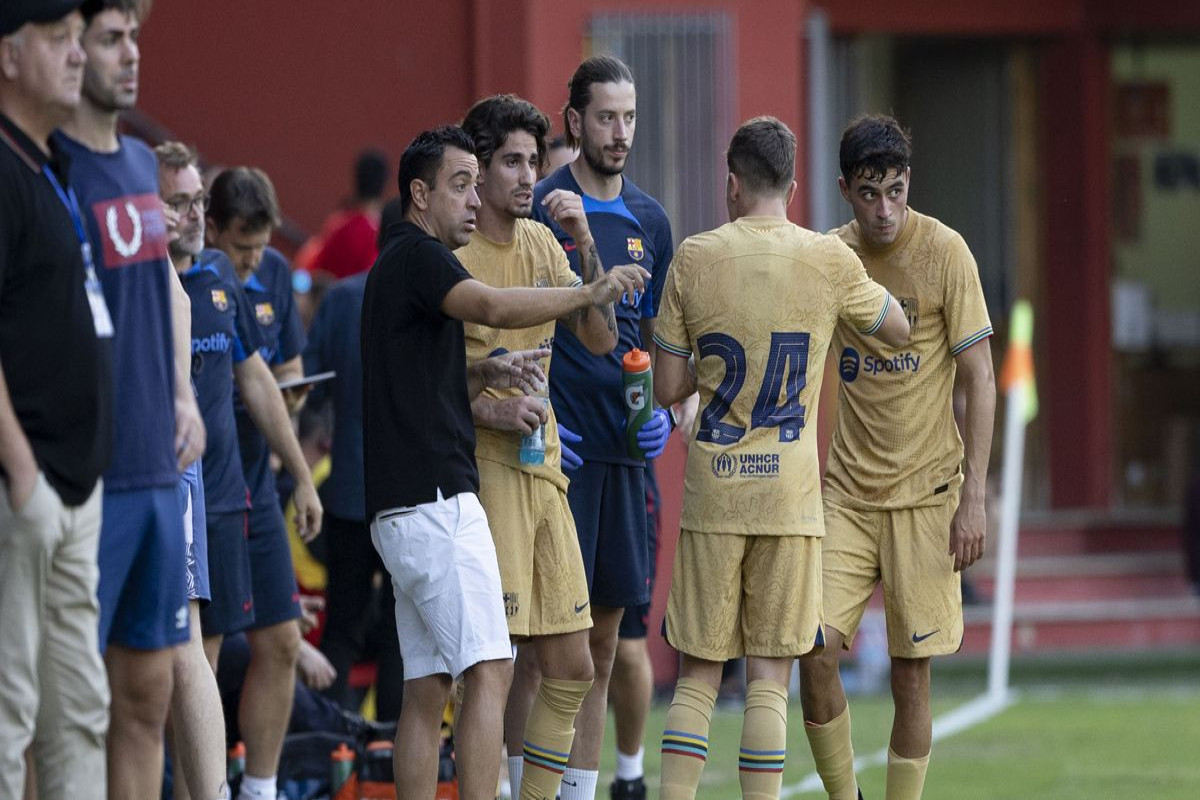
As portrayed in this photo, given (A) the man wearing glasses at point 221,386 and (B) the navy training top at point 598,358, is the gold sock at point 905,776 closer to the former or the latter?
(B) the navy training top at point 598,358

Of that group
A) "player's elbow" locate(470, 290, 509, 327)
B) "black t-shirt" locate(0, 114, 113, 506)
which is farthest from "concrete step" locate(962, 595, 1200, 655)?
"black t-shirt" locate(0, 114, 113, 506)

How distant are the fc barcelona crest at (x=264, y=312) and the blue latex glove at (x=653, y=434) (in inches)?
75.3

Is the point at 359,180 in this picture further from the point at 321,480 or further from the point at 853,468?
the point at 853,468

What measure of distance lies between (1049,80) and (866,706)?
20.2ft

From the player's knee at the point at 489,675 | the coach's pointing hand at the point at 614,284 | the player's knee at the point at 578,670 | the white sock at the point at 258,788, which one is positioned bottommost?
the white sock at the point at 258,788

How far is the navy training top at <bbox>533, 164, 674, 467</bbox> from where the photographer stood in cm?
707

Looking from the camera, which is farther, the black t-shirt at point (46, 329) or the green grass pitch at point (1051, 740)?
the green grass pitch at point (1051, 740)

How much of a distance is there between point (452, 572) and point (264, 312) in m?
2.54

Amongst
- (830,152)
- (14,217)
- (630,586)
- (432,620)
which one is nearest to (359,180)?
(830,152)

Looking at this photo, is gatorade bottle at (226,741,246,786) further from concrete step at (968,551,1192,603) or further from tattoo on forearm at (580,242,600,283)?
concrete step at (968,551,1192,603)

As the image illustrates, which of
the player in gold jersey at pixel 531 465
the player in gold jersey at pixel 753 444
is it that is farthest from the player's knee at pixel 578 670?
the player in gold jersey at pixel 753 444

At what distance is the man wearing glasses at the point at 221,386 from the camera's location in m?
7.06

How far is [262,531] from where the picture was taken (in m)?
7.70

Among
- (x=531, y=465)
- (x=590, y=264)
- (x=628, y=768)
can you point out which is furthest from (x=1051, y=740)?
(x=590, y=264)
